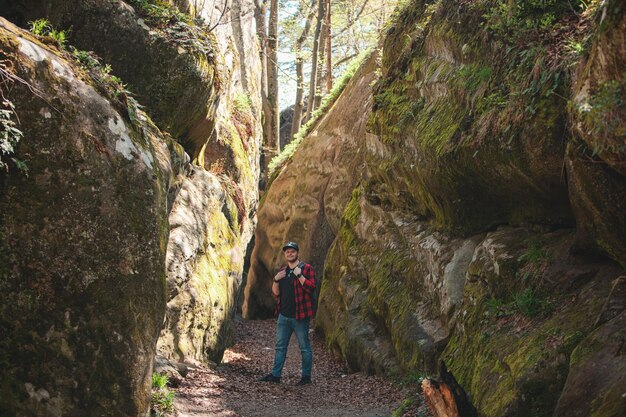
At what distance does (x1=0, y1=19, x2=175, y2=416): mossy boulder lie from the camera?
17.7 feet

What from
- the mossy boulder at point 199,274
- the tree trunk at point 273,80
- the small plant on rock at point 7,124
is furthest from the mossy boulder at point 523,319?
the tree trunk at point 273,80

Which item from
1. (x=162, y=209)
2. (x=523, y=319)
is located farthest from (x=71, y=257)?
(x=523, y=319)

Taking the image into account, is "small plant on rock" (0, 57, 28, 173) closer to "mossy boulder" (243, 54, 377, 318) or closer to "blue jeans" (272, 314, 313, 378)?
"blue jeans" (272, 314, 313, 378)

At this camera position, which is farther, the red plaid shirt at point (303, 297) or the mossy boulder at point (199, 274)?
the red plaid shirt at point (303, 297)

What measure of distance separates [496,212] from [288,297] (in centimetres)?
366

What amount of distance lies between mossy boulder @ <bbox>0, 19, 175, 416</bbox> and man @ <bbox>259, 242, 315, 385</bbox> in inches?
153

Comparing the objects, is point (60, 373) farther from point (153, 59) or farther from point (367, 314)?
point (367, 314)

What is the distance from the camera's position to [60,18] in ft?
30.0

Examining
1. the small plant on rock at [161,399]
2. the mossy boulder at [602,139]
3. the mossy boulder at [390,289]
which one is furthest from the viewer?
the mossy boulder at [390,289]

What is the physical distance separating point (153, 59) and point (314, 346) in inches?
295

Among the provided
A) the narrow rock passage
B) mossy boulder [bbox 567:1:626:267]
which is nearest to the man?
the narrow rock passage

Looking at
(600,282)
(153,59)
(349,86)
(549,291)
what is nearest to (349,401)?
(549,291)

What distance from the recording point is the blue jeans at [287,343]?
33.0 feet

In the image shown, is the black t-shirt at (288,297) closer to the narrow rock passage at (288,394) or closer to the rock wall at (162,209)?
the narrow rock passage at (288,394)
